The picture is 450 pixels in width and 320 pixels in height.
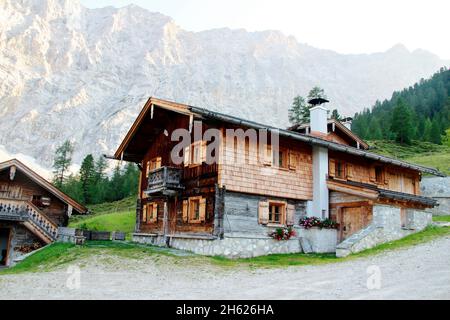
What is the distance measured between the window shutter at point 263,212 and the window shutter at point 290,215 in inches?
56.0

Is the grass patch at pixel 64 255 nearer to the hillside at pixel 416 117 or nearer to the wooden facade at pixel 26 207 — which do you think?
the wooden facade at pixel 26 207

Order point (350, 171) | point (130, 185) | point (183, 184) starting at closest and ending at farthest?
point (183, 184), point (350, 171), point (130, 185)

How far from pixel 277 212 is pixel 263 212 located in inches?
51.8

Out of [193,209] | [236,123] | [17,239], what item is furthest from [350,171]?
[17,239]

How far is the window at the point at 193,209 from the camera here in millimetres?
20169

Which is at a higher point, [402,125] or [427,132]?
[402,125]

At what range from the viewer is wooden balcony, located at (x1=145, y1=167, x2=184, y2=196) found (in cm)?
2114

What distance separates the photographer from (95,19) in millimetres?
187375

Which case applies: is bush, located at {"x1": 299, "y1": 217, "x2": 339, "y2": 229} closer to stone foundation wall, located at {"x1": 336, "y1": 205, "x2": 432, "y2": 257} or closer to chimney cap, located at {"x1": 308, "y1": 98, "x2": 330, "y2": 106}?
stone foundation wall, located at {"x1": 336, "y1": 205, "x2": 432, "y2": 257}

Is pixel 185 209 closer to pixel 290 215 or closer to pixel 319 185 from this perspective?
pixel 290 215

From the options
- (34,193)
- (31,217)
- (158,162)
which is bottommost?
(31,217)

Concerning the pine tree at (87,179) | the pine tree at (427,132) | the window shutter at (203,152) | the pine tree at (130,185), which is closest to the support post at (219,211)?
the window shutter at (203,152)

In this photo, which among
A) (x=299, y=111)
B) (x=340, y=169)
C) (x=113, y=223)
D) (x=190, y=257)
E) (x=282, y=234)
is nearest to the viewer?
(x=190, y=257)

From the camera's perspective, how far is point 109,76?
157250 millimetres
